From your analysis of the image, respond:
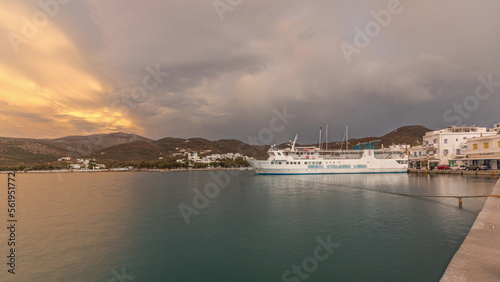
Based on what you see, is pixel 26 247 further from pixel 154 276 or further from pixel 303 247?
pixel 303 247

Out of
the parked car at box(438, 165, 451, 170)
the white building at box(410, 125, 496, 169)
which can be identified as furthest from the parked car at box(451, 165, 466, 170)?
the white building at box(410, 125, 496, 169)

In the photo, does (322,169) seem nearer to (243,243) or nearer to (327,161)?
(327,161)

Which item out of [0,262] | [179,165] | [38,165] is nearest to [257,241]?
[0,262]

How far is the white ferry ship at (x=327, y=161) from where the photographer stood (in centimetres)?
6481

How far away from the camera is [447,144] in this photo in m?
63.2

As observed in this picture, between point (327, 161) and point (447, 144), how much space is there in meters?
29.8

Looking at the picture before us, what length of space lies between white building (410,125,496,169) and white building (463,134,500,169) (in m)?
4.01

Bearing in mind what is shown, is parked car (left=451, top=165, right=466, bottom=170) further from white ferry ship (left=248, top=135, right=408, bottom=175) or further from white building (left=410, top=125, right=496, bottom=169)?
white ferry ship (left=248, top=135, right=408, bottom=175)

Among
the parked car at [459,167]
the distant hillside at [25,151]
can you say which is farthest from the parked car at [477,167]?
the distant hillside at [25,151]

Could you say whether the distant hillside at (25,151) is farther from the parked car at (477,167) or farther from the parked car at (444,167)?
the parked car at (477,167)

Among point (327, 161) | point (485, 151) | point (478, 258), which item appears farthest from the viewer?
point (327, 161)

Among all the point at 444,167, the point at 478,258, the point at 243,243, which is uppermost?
the point at 444,167

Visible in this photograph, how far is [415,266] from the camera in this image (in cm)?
1021

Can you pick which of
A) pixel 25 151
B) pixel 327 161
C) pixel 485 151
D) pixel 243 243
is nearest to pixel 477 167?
pixel 485 151
